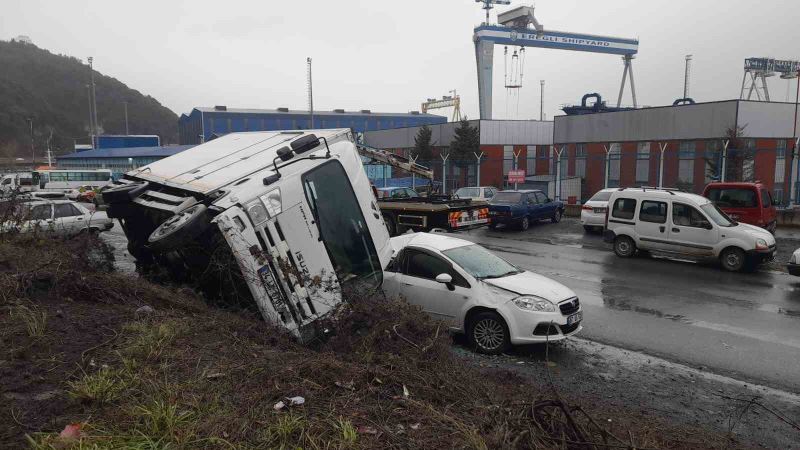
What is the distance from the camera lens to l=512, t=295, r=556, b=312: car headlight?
285 inches

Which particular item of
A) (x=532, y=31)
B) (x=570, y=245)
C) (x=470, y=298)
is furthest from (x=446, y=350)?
(x=532, y=31)

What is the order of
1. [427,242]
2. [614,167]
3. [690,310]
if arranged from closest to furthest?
[427,242] → [690,310] → [614,167]

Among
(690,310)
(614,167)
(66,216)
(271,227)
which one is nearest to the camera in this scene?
(271,227)

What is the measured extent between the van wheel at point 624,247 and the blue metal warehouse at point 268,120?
2262 inches

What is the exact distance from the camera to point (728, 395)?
6055 millimetres

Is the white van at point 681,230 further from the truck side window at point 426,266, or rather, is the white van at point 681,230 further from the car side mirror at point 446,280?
the car side mirror at point 446,280

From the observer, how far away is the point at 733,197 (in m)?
16.3

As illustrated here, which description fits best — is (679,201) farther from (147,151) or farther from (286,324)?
(147,151)

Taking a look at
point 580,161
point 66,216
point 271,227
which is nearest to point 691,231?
point 271,227

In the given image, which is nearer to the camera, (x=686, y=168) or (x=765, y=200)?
(x=765, y=200)

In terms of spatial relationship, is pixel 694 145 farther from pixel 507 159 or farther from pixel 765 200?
pixel 507 159

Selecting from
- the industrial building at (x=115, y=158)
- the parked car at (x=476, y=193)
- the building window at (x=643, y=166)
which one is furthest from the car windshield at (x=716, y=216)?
the industrial building at (x=115, y=158)

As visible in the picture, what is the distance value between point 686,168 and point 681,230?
13.6 meters

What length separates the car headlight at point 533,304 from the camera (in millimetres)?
7242
